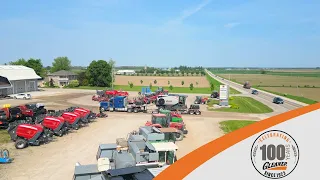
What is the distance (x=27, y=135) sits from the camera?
2033 centimetres

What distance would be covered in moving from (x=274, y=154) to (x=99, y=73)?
3084 inches

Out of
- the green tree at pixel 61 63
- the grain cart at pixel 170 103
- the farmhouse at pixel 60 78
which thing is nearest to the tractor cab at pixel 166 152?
the grain cart at pixel 170 103

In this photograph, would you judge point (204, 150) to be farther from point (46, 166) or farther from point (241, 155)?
point (46, 166)

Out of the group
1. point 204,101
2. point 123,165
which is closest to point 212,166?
point 123,165

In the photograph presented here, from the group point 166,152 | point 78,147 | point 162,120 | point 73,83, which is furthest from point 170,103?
point 73,83

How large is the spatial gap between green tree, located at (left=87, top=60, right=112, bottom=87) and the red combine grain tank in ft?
180

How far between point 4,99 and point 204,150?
53.1m

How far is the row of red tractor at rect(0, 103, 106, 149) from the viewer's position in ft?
67.1

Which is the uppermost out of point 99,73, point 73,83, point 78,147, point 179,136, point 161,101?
point 99,73

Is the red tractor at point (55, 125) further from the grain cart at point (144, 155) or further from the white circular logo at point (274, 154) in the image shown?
the white circular logo at point (274, 154)

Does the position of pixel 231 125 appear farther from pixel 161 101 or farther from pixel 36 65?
pixel 36 65

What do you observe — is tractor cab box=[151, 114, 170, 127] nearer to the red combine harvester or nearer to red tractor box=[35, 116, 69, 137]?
red tractor box=[35, 116, 69, 137]

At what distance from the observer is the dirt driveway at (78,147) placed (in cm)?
1564

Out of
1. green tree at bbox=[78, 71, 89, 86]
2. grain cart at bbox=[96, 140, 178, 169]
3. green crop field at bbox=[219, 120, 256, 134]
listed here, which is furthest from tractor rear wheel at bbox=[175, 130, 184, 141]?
green tree at bbox=[78, 71, 89, 86]
